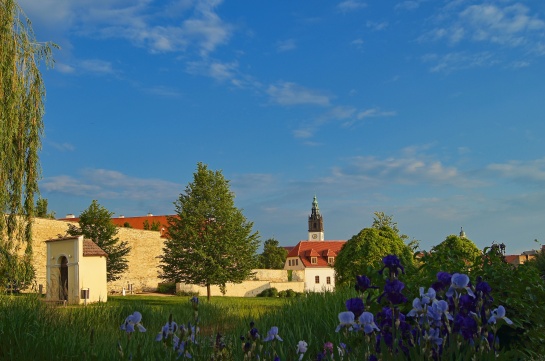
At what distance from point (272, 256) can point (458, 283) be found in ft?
240

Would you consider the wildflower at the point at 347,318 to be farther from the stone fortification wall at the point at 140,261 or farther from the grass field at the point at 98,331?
the stone fortification wall at the point at 140,261

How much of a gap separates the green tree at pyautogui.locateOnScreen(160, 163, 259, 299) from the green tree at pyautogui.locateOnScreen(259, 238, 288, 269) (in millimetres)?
45502

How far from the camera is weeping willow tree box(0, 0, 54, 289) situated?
14438 mm

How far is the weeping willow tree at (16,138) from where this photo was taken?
14.4 metres

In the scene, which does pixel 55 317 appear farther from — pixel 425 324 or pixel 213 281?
pixel 213 281

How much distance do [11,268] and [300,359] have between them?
12.9 meters

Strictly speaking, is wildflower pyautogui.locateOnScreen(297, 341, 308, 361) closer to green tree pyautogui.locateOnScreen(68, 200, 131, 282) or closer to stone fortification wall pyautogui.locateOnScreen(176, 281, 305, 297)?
green tree pyautogui.locateOnScreen(68, 200, 131, 282)

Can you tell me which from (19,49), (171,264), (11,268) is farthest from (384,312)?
(171,264)

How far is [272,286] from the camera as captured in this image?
55.4m

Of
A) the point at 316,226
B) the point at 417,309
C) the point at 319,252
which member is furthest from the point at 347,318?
the point at 316,226

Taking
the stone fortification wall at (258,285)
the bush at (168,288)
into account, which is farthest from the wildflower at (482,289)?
the bush at (168,288)

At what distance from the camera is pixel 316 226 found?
117 metres

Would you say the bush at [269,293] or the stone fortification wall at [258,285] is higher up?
the stone fortification wall at [258,285]

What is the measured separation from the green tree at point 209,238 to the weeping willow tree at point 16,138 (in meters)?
13.7
